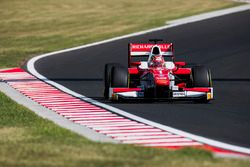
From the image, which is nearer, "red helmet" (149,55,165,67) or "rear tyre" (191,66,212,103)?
"rear tyre" (191,66,212,103)

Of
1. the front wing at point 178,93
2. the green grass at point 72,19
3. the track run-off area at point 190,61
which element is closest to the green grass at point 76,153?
the track run-off area at point 190,61

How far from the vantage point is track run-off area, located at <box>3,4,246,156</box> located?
1661 centimetres

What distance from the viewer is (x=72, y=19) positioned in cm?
5103

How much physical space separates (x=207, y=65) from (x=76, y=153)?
63.2 feet

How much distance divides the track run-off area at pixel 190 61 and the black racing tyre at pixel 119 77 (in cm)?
49

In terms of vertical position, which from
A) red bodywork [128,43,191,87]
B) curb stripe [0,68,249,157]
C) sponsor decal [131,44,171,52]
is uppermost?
sponsor decal [131,44,171,52]

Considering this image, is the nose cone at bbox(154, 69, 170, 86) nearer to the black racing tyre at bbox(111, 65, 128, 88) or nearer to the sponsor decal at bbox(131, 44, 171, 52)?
the black racing tyre at bbox(111, 65, 128, 88)

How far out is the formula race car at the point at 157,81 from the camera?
68.4 feet

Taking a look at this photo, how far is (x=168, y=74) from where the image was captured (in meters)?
21.5

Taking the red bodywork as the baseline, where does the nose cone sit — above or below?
below

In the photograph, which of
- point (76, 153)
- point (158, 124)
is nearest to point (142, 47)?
point (158, 124)

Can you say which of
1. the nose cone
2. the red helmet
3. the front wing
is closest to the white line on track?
the front wing

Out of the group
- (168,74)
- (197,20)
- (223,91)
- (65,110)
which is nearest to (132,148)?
(65,110)

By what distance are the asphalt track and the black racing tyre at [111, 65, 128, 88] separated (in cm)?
52
